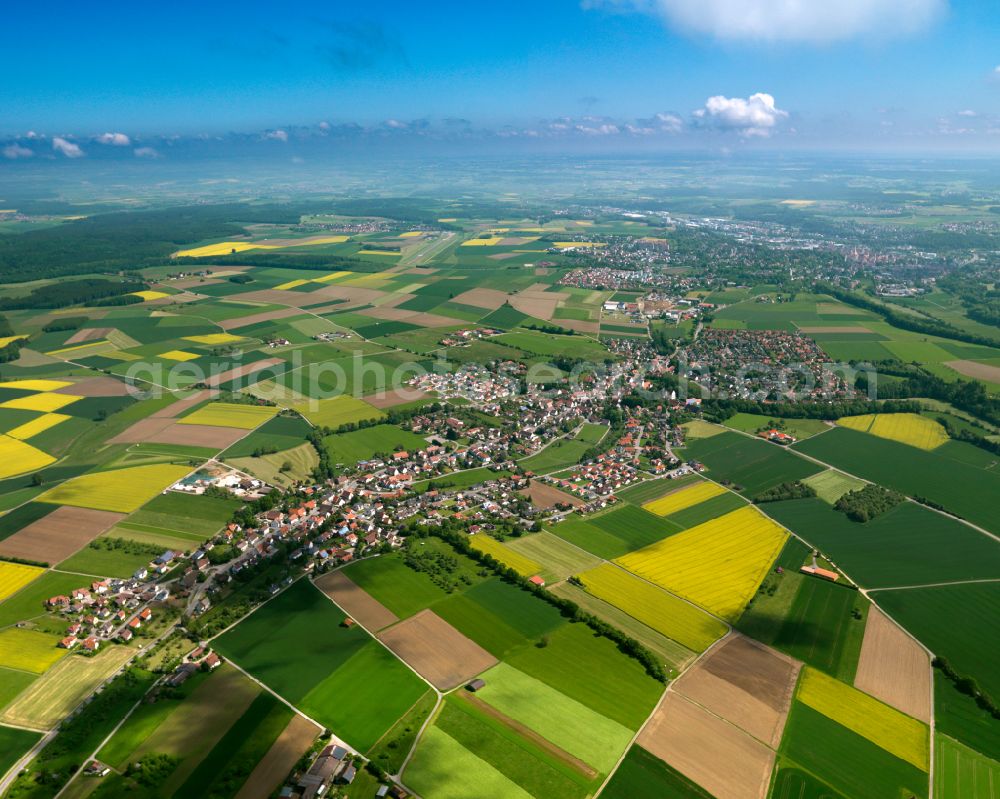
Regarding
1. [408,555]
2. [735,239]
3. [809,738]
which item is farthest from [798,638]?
[735,239]

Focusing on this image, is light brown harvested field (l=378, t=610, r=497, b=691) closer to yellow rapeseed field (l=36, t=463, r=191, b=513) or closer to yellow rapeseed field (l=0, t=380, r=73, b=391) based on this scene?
yellow rapeseed field (l=36, t=463, r=191, b=513)

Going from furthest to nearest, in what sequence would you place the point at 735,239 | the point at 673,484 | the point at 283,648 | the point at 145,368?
the point at 735,239 → the point at 145,368 → the point at 673,484 → the point at 283,648

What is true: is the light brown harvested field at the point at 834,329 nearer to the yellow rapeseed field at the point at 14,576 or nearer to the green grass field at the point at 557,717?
the green grass field at the point at 557,717

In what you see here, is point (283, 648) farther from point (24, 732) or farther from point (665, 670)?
point (665, 670)

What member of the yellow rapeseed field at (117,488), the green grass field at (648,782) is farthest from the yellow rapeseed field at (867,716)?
the yellow rapeseed field at (117,488)

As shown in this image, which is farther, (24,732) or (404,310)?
(404,310)

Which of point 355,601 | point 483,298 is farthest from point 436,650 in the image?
point 483,298

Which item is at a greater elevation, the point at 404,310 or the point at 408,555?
the point at 404,310
